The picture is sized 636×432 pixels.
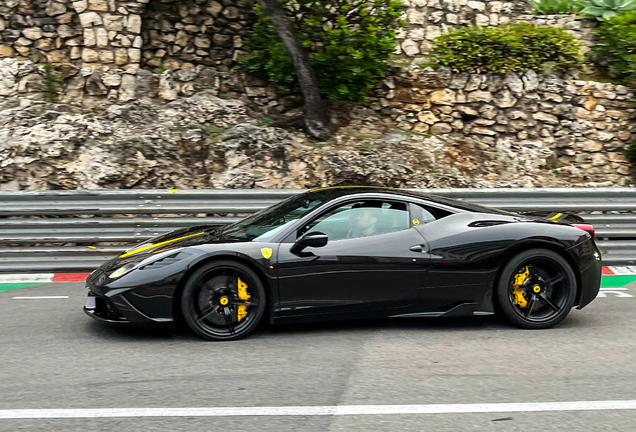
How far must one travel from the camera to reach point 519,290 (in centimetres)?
593

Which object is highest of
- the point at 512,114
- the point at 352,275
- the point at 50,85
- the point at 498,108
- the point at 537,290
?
the point at 50,85

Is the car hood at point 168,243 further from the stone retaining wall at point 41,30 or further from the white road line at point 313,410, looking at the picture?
the stone retaining wall at point 41,30

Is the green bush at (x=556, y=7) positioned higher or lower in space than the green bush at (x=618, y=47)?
higher

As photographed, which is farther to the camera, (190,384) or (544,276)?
(544,276)

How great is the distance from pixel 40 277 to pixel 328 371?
480 cm

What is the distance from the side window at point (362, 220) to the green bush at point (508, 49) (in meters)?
6.81

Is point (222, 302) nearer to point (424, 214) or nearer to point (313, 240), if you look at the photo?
point (313, 240)

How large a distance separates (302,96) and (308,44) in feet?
2.99

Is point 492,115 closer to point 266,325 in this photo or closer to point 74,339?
point 266,325

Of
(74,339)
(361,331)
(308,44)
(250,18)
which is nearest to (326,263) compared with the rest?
(361,331)

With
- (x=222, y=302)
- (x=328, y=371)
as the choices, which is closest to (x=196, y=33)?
(x=222, y=302)

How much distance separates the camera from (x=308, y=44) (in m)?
11.5

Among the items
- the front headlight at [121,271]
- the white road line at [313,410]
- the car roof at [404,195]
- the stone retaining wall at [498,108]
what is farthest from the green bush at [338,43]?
the white road line at [313,410]

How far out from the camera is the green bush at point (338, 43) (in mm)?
11367
